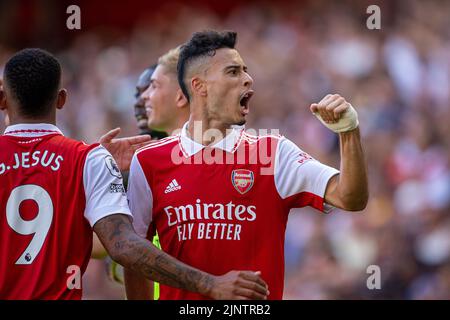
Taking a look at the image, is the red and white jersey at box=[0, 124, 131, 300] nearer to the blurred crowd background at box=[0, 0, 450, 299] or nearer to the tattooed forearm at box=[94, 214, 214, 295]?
the tattooed forearm at box=[94, 214, 214, 295]

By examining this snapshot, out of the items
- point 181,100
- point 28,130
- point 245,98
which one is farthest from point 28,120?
point 181,100

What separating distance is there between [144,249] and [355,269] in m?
6.30

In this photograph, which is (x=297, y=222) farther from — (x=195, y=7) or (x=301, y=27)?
(x=195, y=7)

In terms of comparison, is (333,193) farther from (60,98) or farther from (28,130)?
(28,130)

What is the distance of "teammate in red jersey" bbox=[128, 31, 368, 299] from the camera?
5.80 m

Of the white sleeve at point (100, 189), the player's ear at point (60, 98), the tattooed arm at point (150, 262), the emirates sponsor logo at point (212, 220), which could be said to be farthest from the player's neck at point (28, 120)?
the emirates sponsor logo at point (212, 220)

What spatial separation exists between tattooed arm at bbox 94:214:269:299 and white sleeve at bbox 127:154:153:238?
0.76m

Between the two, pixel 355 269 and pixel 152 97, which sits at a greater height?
pixel 152 97

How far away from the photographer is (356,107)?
12.2 metres

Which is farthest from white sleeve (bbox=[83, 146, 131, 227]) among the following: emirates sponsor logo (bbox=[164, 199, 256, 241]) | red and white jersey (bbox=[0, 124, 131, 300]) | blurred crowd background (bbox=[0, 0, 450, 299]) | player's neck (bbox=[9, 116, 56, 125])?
blurred crowd background (bbox=[0, 0, 450, 299])

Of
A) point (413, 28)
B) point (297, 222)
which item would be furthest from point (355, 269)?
point (413, 28)

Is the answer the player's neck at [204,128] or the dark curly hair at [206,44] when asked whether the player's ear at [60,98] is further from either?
the dark curly hair at [206,44]

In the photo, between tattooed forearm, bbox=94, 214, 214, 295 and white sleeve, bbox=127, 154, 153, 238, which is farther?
white sleeve, bbox=127, 154, 153, 238

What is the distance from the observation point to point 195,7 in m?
16.8
